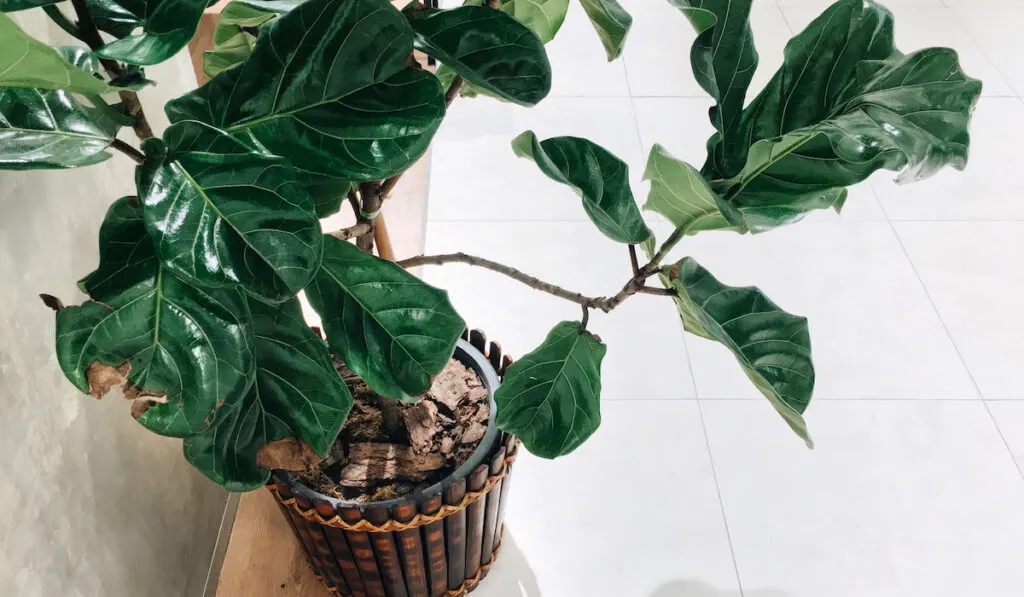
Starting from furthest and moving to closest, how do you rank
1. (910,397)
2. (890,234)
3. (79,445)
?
(890,234), (910,397), (79,445)

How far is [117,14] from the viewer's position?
576 mm

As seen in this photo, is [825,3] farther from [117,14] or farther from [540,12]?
[117,14]

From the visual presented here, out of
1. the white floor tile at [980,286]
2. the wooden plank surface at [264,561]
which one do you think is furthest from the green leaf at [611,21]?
the white floor tile at [980,286]

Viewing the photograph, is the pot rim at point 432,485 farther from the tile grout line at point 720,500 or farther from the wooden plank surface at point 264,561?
the tile grout line at point 720,500

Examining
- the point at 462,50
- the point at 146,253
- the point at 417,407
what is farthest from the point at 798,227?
the point at 146,253

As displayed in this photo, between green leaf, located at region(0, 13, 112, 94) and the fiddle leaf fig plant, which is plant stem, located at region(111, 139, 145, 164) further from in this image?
green leaf, located at region(0, 13, 112, 94)

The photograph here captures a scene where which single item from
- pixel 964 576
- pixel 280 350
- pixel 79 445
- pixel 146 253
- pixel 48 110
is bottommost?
pixel 964 576

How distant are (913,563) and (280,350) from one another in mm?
1367

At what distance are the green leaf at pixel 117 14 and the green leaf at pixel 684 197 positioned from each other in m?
0.41

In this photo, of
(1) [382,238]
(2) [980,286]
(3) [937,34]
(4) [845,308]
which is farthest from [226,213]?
(3) [937,34]

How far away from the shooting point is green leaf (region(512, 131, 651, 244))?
2.24 feet

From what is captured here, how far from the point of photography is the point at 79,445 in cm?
93

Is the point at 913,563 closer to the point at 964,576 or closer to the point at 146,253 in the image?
the point at 964,576

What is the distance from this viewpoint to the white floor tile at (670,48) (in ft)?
8.73
